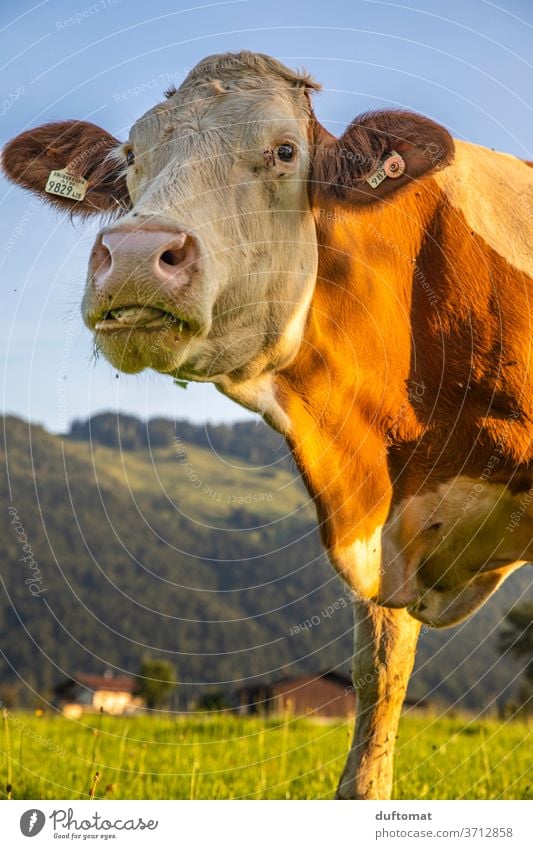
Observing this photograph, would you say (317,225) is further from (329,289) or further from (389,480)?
(389,480)

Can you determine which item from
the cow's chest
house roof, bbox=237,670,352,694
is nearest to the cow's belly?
the cow's chest

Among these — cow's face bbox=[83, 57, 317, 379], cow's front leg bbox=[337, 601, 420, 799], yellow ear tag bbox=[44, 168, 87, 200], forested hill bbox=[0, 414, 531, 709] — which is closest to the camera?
cow's face bbox=[83, 57, 317, 379]

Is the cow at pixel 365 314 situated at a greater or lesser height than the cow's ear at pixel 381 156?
lesser

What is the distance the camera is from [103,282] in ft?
15.6

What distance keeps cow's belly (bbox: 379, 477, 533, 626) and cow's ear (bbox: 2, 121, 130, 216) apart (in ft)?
8.83

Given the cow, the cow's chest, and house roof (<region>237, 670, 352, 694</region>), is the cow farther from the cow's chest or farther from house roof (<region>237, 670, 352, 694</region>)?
house roof (<region>237, 670, 352, 694</region>)

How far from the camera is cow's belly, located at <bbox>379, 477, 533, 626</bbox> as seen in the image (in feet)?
21.3

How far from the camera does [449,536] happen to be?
21.5 ft

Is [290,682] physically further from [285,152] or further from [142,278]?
[142,278]
